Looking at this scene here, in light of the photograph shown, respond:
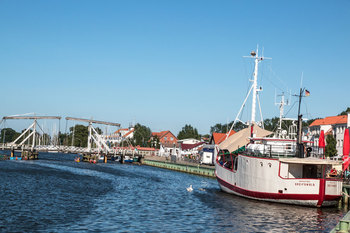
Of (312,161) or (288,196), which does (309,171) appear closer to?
(312,161)

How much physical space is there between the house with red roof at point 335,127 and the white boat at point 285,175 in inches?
2048

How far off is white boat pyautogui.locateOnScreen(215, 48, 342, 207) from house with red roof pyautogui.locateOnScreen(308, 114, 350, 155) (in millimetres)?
52013

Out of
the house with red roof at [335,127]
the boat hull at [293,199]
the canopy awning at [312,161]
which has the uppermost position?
the house with red roof at [335,127]

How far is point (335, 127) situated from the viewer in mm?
105938

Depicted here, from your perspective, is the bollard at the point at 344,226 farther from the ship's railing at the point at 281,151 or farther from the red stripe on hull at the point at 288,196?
the ship's railing at the point at 281,151

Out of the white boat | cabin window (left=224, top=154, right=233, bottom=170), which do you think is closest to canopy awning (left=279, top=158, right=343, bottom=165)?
the white boat

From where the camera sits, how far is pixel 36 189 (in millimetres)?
41062

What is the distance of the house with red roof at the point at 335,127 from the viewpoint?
328 ft

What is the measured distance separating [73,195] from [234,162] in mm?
16630

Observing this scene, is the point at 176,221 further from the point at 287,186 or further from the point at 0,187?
the point at 0,187

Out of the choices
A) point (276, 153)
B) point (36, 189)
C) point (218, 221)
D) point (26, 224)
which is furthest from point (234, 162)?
point (26, 224)

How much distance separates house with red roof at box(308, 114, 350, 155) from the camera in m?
99.9

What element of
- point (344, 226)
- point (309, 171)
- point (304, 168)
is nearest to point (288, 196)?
point (304, 168)

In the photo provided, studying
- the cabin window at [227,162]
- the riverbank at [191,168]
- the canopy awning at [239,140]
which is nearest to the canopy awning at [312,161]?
the canopy awning at [239,140]
